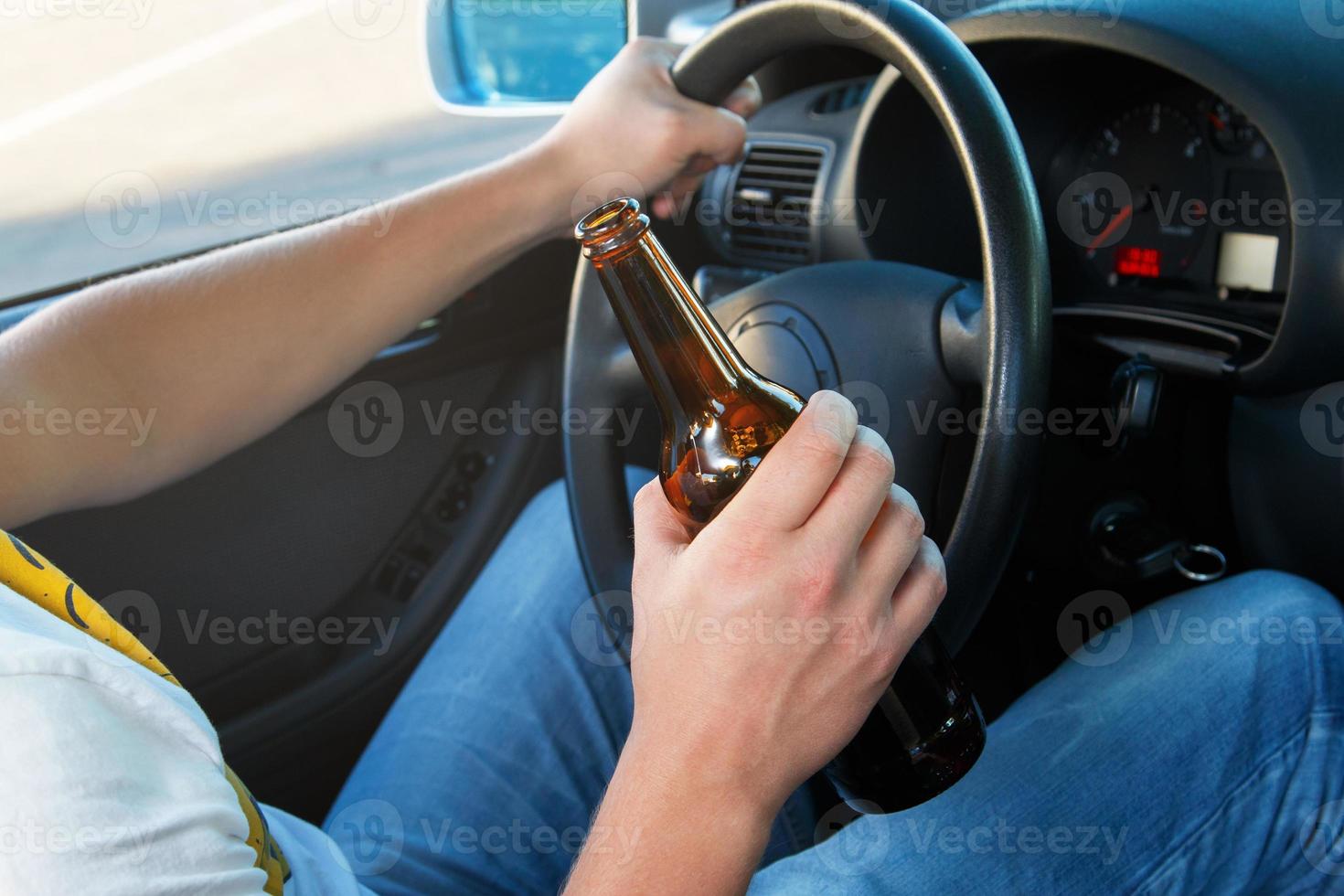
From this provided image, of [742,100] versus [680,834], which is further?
[742,100]

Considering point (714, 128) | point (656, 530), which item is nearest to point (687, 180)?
point (714, 128)

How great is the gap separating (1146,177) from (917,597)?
0.83 metres

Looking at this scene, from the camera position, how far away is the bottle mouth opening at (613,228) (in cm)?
70

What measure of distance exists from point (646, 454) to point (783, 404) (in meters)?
0.74

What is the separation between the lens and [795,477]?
24.6 inches

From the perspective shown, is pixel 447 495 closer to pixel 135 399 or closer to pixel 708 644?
pixel 135 399

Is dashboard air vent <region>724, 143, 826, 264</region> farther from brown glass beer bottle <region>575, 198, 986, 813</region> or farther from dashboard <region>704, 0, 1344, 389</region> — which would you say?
brown glass beer bottle <region>575, 198, 986, 813</region>

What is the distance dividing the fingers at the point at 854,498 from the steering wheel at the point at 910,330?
0.21 m

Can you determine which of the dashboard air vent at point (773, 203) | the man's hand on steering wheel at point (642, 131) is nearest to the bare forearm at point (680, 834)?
the man's hand on steering wheel at point (642, 131)

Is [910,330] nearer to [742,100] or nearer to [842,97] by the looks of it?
[742,100]

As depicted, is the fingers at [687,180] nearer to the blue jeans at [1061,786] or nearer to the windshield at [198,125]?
the blue jeans at [1061,786]

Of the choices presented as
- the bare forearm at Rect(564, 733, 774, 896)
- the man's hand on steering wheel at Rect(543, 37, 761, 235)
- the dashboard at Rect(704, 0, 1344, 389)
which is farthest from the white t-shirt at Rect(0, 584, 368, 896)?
the dashboard at Rect(704, 0, 1344, 389)

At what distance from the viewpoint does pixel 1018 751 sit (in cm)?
91

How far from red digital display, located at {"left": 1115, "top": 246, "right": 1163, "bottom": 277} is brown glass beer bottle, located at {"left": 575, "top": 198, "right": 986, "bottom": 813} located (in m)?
0.72
